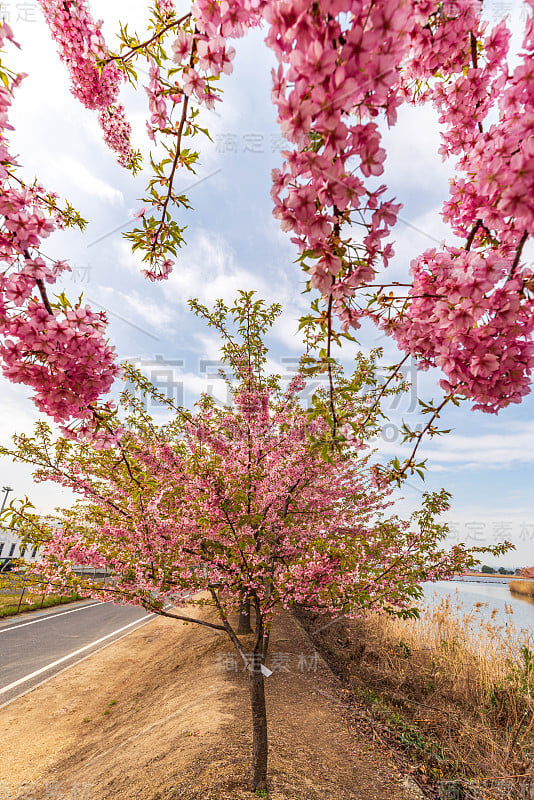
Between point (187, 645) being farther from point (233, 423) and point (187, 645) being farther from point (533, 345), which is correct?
point (533, 345)

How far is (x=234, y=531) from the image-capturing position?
4207 mm

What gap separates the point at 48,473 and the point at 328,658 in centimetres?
717

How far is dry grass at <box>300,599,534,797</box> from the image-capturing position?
4.90 metres

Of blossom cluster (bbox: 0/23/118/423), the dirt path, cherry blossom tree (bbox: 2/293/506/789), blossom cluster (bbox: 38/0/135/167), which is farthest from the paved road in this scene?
blossom cluster (bbox: 38/0/135/167)

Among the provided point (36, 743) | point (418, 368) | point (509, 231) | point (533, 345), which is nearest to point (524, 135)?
point (509, 231)

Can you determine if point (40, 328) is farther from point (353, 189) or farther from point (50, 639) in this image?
point (50, 639)

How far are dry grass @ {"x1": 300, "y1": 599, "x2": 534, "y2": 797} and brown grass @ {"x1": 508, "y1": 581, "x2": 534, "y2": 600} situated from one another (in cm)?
1094

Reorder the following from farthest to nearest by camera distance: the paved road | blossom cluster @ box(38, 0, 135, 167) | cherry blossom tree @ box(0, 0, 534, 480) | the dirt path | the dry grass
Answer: the paved road, the dry grass, the dirt path, blossom cluster @ box(38, 0, 135, 167), cherry blossom tree @ box(0, 0, 534, 480)

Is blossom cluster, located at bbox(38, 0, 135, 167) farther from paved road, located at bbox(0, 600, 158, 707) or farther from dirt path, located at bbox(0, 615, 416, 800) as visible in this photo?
paved road, located at bbox(0, 600, 158, 707)

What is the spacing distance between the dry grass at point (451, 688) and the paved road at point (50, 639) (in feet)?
23.0

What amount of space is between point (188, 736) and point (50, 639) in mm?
10281

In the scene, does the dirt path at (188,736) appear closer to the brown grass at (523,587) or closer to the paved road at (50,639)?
the paved road at (50,639)

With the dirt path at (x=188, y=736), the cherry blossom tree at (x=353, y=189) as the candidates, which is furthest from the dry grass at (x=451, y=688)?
the cherry blossom tree at (x=353, y=189)

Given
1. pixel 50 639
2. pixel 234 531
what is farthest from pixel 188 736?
pixel 50 639
